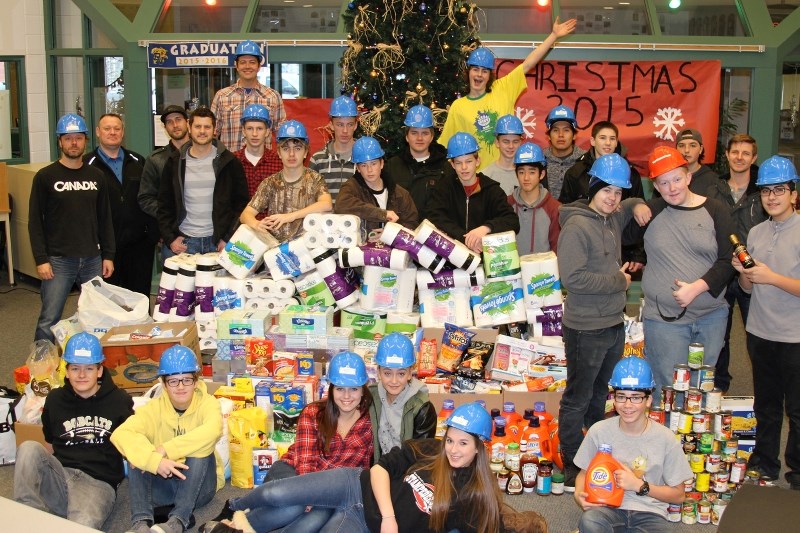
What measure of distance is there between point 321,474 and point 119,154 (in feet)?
13.4

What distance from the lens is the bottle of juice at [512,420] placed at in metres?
5.39

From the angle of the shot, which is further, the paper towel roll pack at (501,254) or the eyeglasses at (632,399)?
the paper towel roll pack at (501,254)

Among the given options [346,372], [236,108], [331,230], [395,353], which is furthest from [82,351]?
[236,108]

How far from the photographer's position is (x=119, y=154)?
740 cm

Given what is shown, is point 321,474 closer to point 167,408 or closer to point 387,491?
point 387,491

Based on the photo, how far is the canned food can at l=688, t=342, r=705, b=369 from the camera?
5039 millimetres

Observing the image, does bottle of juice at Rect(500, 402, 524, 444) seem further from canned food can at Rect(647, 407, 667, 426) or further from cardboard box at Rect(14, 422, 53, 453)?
cardboard box at Rect(14, 422, 53, 453)

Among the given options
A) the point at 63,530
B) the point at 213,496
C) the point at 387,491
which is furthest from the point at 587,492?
the point at 63,530

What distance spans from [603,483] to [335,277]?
292 cm

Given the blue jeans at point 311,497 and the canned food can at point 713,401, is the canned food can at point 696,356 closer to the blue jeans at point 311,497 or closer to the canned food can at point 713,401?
the canned food can at point 713,401

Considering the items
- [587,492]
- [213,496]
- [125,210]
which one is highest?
[125,210]

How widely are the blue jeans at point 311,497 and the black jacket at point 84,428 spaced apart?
1.02m

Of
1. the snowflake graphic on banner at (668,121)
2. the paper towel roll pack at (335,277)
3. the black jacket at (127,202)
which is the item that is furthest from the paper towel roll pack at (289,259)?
the snowflake graphic on banner at (668,121)

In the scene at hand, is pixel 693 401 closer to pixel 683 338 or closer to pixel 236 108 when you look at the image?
pixel 683 338
